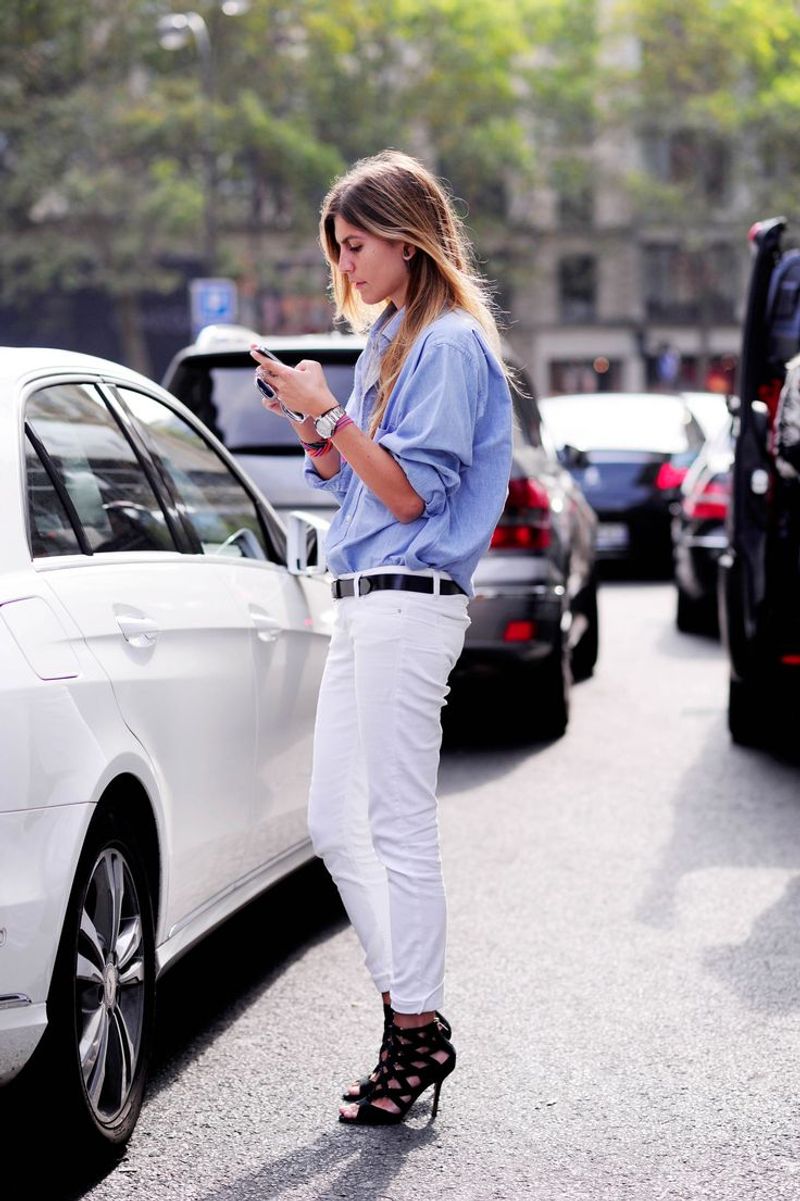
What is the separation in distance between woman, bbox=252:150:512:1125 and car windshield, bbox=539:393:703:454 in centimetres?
1345

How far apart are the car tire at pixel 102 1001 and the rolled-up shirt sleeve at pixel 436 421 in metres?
0.86

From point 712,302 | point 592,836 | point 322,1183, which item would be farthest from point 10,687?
point 712,302

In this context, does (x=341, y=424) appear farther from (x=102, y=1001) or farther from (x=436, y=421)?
(x=102, y=1001)

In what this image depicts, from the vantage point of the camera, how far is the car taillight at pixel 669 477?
676 inches

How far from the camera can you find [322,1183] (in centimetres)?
354

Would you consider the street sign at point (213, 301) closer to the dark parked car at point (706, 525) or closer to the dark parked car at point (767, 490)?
the dark parked car at point (706, 525)

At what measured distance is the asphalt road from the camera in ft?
11.8

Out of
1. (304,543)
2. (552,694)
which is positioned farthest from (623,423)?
(304,543)

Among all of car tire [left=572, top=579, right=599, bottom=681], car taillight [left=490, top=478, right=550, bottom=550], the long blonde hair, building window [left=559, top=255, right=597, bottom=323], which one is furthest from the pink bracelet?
building window [left=559, top=255, right=597, bottom=323]

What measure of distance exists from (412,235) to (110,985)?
1.54 meters

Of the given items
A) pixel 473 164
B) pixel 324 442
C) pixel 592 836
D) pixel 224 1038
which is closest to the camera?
pixel 324 442

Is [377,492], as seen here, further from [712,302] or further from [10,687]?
[712,302]

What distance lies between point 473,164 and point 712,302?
11.8 meters

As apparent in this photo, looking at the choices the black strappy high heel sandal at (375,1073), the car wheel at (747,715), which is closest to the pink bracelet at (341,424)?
the black strappy high heel sandal at (375,1073)
